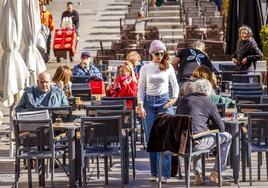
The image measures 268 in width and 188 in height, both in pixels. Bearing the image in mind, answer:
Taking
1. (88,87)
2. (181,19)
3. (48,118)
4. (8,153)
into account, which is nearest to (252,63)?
(88,87)

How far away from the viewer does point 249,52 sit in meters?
21.4

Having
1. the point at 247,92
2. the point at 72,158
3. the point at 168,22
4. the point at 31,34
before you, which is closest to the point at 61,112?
the point at 72,158

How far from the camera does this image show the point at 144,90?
1573 centimetres

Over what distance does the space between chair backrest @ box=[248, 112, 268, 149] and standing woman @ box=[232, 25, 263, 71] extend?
6.32 m

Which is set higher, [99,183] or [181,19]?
[181,19]

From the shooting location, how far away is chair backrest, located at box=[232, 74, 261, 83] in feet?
68.5

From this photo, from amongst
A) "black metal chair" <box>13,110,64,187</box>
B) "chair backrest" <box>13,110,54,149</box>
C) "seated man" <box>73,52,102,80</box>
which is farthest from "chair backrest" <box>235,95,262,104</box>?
"seated man" <box>73,52,102,80</box>

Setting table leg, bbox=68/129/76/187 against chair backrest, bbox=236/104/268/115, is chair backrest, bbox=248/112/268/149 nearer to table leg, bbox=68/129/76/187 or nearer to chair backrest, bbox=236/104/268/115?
chair backrest, bbox=236/104/268/115

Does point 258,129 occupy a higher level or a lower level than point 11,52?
lower

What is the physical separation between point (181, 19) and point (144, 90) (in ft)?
69.7

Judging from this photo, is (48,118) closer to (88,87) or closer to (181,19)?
(88,87)

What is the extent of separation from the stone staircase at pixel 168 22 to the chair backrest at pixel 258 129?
664 inches

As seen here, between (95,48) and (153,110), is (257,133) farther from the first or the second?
(95,48)

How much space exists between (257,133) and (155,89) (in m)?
1.62
